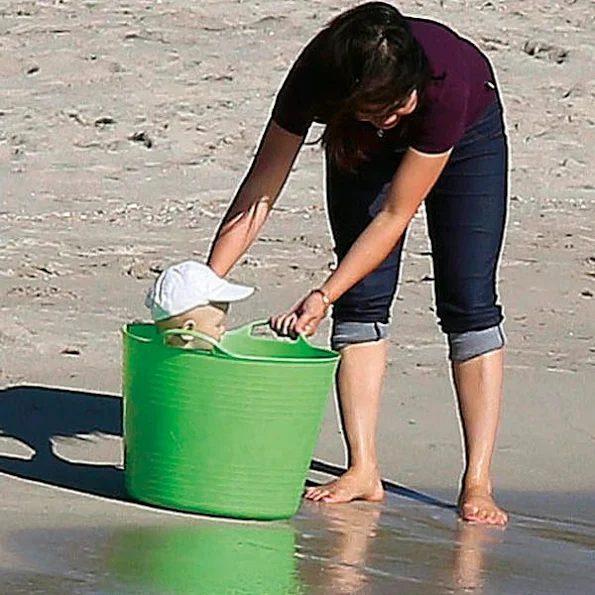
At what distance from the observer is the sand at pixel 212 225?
5359mm

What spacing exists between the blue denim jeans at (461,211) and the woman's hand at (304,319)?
15.7 inches

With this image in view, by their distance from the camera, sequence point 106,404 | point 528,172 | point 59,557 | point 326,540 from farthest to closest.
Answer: point 528,172, point 106,404, point 326,540, point 59,557

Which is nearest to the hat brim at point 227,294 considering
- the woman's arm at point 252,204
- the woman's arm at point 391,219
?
the woman's arm at point 391,219

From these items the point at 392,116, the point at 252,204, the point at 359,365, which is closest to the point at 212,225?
the point at 359,365

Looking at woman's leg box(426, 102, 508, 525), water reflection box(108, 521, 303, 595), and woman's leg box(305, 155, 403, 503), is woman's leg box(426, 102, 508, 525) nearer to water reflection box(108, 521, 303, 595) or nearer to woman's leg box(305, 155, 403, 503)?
woman's leg box(305, 155, 403, 503)

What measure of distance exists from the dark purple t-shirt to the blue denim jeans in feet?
0.43

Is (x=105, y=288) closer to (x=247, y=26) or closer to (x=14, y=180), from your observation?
(x=14, y=180)

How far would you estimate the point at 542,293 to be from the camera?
25.7ft

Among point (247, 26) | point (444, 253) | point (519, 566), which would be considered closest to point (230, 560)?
point (519, 566)

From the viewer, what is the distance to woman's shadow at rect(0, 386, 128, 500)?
4.88 m

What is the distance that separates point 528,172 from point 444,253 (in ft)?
20.8

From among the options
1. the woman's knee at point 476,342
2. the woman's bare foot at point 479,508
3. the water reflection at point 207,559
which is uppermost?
the woman's knee at point 476,342

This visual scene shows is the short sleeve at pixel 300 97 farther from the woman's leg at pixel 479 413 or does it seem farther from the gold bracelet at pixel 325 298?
the woman's leg at pixel 479 413

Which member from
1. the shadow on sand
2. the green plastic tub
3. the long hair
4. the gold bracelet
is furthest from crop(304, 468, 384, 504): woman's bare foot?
the long hair
